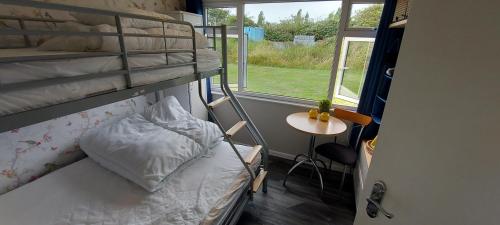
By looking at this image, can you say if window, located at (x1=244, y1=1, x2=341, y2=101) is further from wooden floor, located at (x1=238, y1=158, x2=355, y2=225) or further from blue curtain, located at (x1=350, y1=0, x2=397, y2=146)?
wooden floor, located at (x1=238, y1=158, x2=355, y2=225)

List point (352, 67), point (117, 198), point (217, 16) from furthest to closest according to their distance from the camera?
point (217, 16) < point (352, 67) < point (117, 198)

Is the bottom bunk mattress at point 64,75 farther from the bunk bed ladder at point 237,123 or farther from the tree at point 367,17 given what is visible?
the tree at point 367,17

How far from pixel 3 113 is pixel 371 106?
2609mm

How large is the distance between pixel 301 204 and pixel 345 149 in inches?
28.8

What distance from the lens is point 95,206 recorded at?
4.46 feet

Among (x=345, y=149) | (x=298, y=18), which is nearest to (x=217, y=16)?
(x=298, y=18)

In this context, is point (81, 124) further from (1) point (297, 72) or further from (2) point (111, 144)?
(1) point (297, 72)

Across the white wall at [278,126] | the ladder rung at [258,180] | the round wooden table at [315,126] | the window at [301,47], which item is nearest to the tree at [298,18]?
the window at [301,47]

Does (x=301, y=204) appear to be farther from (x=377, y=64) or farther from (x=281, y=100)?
(x=377, y=64)

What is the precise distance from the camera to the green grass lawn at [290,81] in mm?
2703

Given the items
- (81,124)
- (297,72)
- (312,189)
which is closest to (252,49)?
(297,72)

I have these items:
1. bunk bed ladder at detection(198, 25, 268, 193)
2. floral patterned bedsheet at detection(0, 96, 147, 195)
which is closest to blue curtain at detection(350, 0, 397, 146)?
bunk bed ladder at detection(198, 25, 268, 193)

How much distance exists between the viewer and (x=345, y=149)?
226 cm

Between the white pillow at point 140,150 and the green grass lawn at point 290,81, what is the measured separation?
59.8 inches
